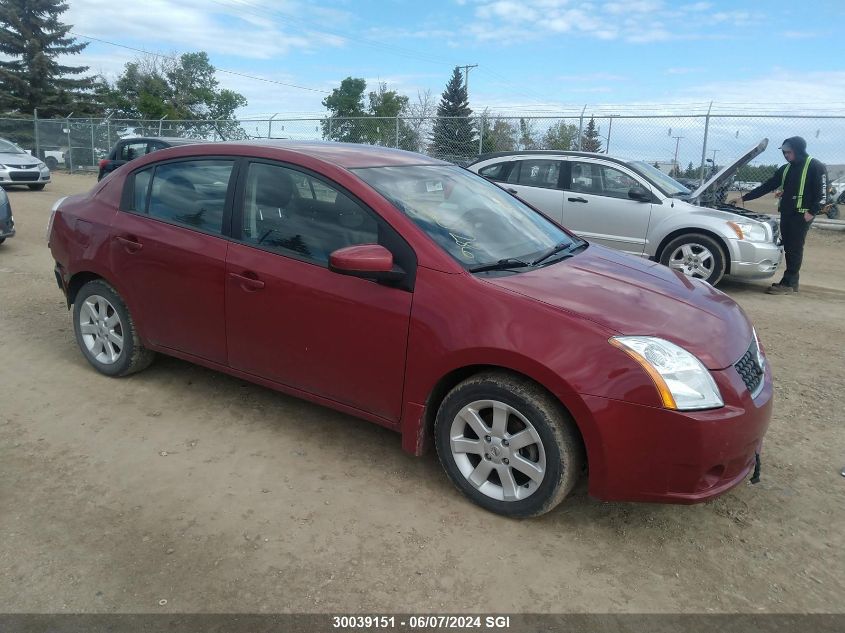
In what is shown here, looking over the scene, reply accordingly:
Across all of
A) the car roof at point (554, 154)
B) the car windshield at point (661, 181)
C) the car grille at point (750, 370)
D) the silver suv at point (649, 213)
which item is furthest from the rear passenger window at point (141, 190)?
the car windshield at point (661, 181)

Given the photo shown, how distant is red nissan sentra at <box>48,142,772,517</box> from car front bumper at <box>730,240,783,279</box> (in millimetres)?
4888

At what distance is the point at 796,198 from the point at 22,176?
17453 mm

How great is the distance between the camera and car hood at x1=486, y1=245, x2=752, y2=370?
292 centimetres

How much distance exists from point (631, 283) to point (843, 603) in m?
1.65

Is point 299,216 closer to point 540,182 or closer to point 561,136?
point 540,182

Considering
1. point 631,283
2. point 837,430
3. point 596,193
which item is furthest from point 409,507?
point 596,193

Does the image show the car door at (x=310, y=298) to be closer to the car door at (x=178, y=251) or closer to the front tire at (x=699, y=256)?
the car door at (x=178, y=251)

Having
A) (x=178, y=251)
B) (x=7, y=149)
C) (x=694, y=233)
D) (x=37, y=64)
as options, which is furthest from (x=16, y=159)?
(x=37, y=64)

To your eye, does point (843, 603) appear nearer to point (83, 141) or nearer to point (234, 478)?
point (234, 478)

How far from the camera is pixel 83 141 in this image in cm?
2723

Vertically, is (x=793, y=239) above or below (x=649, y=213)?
below

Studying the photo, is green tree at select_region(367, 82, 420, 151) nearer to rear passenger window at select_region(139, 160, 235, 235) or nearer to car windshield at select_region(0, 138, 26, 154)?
car windshield at select_region(0, 138, 26, 154)

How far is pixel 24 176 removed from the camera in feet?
55.8

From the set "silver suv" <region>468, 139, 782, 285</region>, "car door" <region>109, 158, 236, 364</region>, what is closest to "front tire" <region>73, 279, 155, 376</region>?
→ "car door" <region>109, 158, 236, 364</region>
